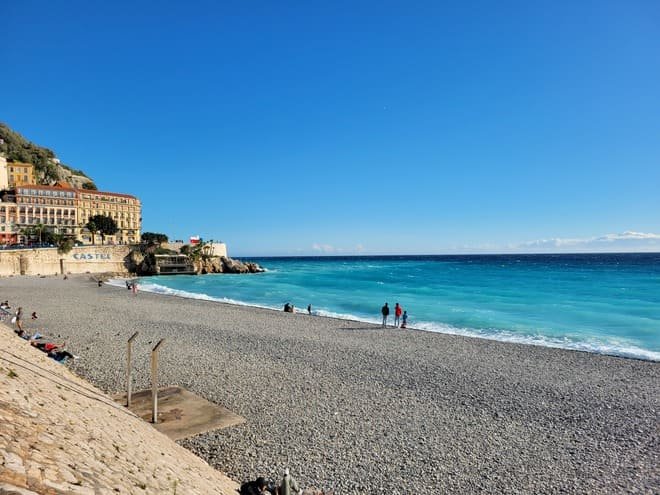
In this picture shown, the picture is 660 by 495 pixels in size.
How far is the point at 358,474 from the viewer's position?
7.79 m

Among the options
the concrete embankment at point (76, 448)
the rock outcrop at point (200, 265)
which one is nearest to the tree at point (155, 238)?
the rock outcrop at point (200, 265)

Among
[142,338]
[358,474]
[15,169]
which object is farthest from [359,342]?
[15,169]

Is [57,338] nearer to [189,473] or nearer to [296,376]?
[296,376]

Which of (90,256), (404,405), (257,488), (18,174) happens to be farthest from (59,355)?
(18,174)

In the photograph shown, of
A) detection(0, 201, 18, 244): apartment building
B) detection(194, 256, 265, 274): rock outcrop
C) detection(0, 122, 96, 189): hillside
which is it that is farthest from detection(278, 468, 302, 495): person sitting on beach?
detection(0, 122, 96, 189): hillside

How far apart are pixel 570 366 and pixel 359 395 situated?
32.3 feet

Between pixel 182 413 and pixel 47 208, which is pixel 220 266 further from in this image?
pixel 182 413

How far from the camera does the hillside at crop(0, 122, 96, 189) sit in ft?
352

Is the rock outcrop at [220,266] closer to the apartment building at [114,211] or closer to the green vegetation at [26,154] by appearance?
the apartment building at [114,211]

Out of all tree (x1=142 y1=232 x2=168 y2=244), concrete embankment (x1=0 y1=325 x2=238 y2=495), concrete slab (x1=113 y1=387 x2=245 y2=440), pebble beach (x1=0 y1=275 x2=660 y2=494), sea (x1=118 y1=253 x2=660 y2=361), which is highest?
tree (x1=142 y1=232 x2=168 y2=244)

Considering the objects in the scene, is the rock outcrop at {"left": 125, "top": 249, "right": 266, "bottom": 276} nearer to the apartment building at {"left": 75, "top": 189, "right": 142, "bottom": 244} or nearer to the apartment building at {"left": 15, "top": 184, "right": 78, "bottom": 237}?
the apartment building at {"left": 75, "top": 189, "right": 142, "bottom": 244}

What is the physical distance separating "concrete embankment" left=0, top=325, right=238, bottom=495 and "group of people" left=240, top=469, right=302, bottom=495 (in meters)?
0.52

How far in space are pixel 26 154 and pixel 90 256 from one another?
210ft

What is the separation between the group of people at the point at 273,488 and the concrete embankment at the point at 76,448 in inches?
20.5
